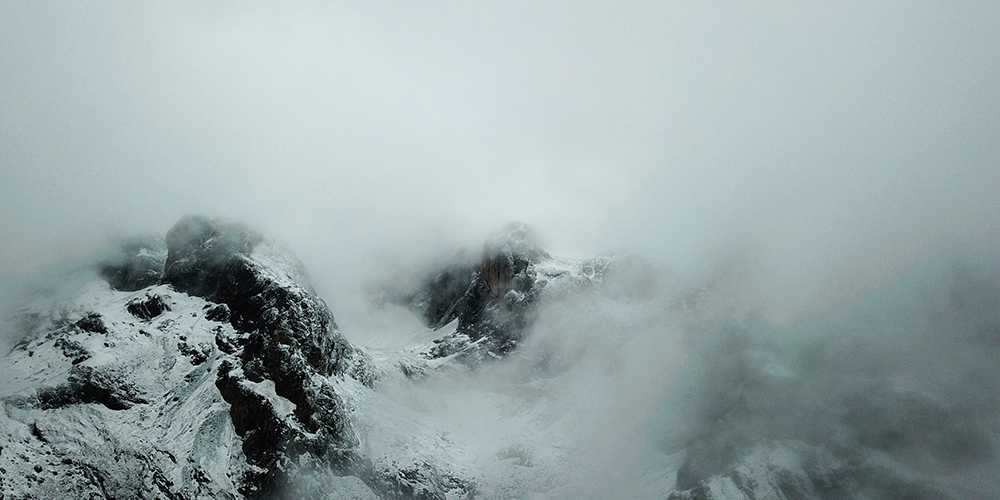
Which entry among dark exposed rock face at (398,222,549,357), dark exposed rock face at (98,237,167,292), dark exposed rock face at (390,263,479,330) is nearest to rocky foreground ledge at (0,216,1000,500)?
dark exposed rock face at (98,237,167,292)

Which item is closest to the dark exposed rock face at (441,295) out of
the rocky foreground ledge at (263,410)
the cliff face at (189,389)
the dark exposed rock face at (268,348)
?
the rocky foreground ledge at (263,410)

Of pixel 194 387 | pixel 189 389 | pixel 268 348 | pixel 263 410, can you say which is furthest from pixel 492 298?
pixel 189 389

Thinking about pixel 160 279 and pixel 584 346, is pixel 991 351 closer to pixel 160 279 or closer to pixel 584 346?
pixel 584 346

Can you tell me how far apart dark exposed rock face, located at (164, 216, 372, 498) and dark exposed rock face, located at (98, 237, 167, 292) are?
7324 mm

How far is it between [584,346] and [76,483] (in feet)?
350

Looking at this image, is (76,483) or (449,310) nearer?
(76,483)

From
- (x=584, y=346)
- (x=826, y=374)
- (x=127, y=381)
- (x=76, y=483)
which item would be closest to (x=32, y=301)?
(x=127, y=381)

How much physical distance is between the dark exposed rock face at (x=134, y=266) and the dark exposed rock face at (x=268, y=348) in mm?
7324

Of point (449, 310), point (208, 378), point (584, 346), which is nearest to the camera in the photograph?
point (208, 378)

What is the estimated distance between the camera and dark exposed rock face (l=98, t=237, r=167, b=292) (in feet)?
332

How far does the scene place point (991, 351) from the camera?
214 ft

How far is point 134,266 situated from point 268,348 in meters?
48.1

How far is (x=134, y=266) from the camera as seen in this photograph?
342ft

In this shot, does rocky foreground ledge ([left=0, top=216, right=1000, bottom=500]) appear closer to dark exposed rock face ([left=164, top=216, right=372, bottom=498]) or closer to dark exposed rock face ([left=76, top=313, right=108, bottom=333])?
dark exposed rock face ([left=164, top=216, right=372, bottom=498])
